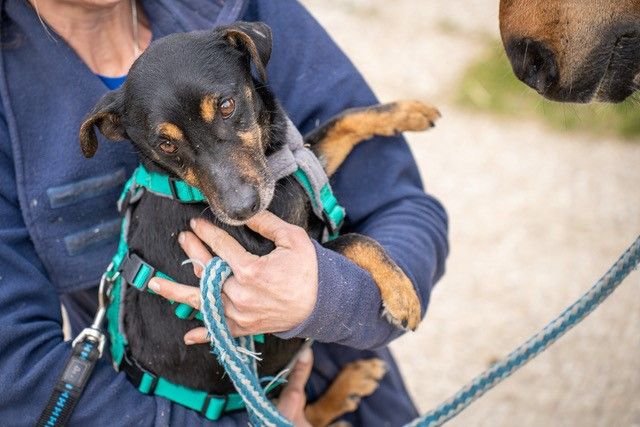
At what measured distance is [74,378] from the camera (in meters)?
2.15

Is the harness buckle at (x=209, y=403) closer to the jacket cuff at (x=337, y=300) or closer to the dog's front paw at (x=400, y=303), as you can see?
the jacket cuff at (x=337, y=300)

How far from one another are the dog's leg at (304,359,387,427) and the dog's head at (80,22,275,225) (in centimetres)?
89

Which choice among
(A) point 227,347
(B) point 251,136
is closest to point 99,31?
(B) point 251,136

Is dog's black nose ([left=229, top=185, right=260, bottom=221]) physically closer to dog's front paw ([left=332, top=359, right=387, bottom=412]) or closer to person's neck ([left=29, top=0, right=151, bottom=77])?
person's neck ([left=29, top=0, right=151, bottom=77])

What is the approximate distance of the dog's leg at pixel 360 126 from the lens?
2512mm

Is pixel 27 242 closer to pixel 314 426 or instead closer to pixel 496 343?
pixel 314 426

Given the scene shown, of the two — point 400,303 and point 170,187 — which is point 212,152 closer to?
point 170,187

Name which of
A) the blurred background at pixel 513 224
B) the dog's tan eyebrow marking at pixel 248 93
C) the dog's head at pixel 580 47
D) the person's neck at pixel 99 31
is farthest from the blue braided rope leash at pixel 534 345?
the blurred background at pixel 513 224

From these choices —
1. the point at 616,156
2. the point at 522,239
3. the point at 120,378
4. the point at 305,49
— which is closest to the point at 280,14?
the point at 305,49

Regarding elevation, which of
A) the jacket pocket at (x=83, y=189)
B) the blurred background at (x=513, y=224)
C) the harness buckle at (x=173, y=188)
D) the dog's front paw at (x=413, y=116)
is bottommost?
the blurred background at (x=513, y=224)

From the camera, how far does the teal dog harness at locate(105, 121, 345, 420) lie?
2.28 m

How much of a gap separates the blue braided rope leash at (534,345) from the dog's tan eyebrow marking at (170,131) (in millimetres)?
968

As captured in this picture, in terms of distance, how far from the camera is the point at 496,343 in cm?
430

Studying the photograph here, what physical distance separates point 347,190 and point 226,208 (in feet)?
1.95
